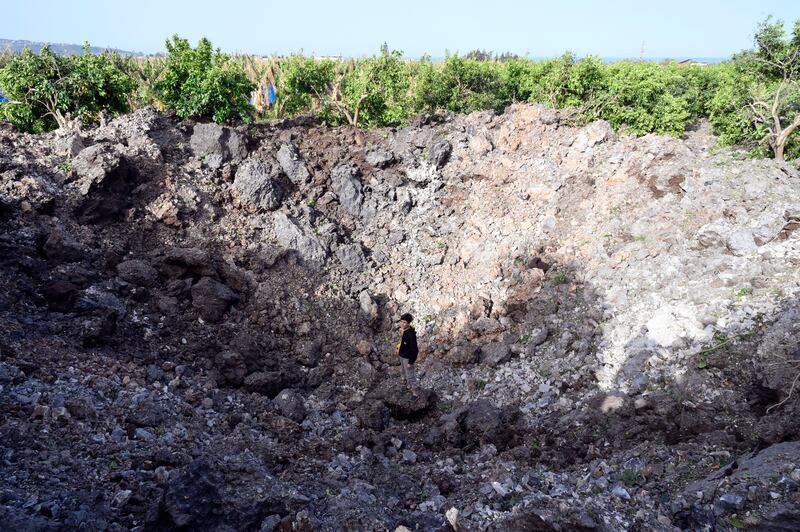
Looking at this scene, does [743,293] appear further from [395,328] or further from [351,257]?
[351,257]

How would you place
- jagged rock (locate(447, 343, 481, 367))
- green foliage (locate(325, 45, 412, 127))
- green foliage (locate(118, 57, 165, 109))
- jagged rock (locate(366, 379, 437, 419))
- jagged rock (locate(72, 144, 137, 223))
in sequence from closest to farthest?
jagged rock (locate(366, 379, 437, 419)), jagged rock (locate(447, 343, 481, 367)), jagged rock (locate(72, 144, 137, 223)), green foliage (locate(325, 45, 412, 127)), green foliage (locate(118, 57, 165, 109))

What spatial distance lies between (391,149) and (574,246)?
4845mm

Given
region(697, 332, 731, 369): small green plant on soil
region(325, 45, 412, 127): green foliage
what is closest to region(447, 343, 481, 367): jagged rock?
region(697, 332, 731, 369): small green plant on soil

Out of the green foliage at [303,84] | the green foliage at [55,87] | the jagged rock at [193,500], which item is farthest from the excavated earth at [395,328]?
the green foliage at [303,84]

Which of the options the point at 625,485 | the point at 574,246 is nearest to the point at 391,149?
the point at 574,246

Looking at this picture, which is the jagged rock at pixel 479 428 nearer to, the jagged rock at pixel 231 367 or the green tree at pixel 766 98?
the jagged rock at pixel 231 367

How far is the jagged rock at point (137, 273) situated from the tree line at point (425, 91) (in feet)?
14.8

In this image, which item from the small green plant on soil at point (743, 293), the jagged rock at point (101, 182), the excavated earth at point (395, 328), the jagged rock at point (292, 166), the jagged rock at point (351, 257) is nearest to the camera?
the excavated earth at point (395, 328)

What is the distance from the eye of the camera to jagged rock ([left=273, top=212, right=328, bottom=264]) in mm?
9922

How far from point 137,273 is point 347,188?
459cm

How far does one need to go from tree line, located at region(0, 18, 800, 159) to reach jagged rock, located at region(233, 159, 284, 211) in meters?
1.91

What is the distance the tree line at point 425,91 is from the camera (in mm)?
10414

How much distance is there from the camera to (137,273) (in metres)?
8.25

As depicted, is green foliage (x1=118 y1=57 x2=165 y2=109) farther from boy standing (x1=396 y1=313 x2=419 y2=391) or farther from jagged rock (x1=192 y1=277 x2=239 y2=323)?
boy standing (x1=396 y1=313 x2=419 y2=391)
